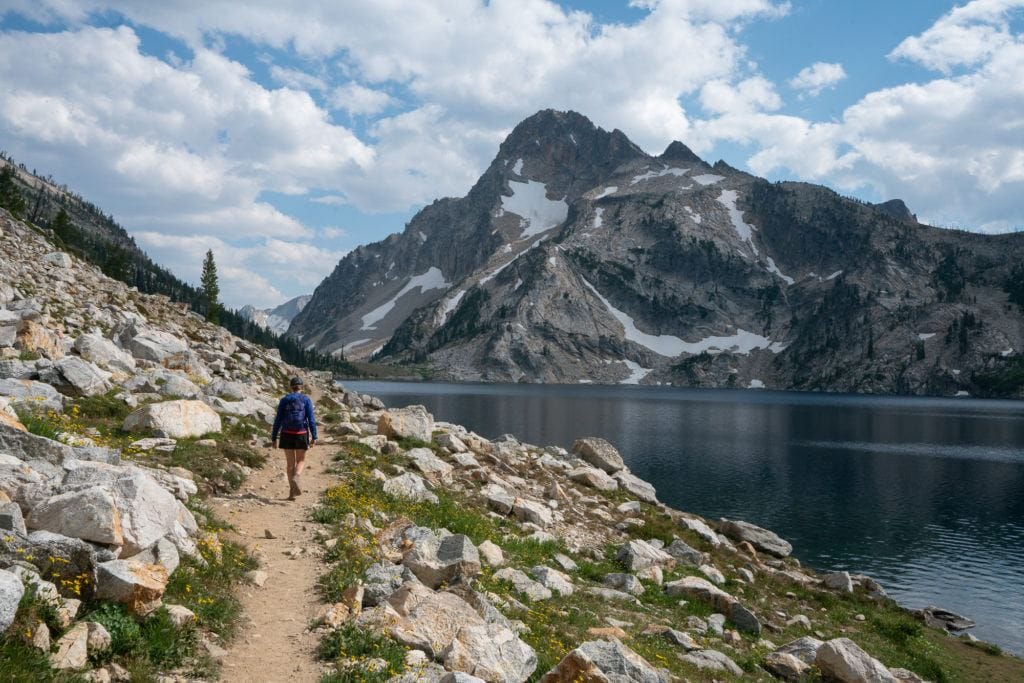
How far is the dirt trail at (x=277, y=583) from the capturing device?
28.3 ft

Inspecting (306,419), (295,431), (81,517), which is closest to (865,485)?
(306,419)

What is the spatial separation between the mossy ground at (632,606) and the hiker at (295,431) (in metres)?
1.24

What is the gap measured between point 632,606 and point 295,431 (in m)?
10.9

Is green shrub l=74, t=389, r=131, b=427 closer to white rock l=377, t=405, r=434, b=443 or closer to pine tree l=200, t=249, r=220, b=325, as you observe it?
white rock l=377, t=405, r=434, b=443

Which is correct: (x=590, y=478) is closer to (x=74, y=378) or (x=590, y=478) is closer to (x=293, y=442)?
(x=293, y=442)

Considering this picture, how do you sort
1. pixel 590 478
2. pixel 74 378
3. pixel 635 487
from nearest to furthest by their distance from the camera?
pixel 74 378 < pixel 590 478 < pixel 635 487

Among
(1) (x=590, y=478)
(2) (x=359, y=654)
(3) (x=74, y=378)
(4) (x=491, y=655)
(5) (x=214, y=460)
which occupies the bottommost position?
(1) (x=590, y=478)

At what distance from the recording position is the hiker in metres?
17.4

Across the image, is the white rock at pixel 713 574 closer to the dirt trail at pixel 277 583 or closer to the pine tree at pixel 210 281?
the dirt trail at pixel 277 583

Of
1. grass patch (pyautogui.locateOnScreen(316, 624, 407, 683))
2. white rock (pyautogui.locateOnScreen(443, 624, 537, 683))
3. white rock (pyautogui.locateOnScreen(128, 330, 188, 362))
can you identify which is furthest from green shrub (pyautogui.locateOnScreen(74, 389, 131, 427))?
white rock (pyautogui.locateOnScreen(443, 624, 537, 683))

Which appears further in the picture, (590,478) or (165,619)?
(590,478)

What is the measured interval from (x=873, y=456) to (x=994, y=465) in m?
13.5

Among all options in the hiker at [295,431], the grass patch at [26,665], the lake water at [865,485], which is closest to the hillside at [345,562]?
the grass patch at [26,665]

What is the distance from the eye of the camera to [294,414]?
17844 mm
